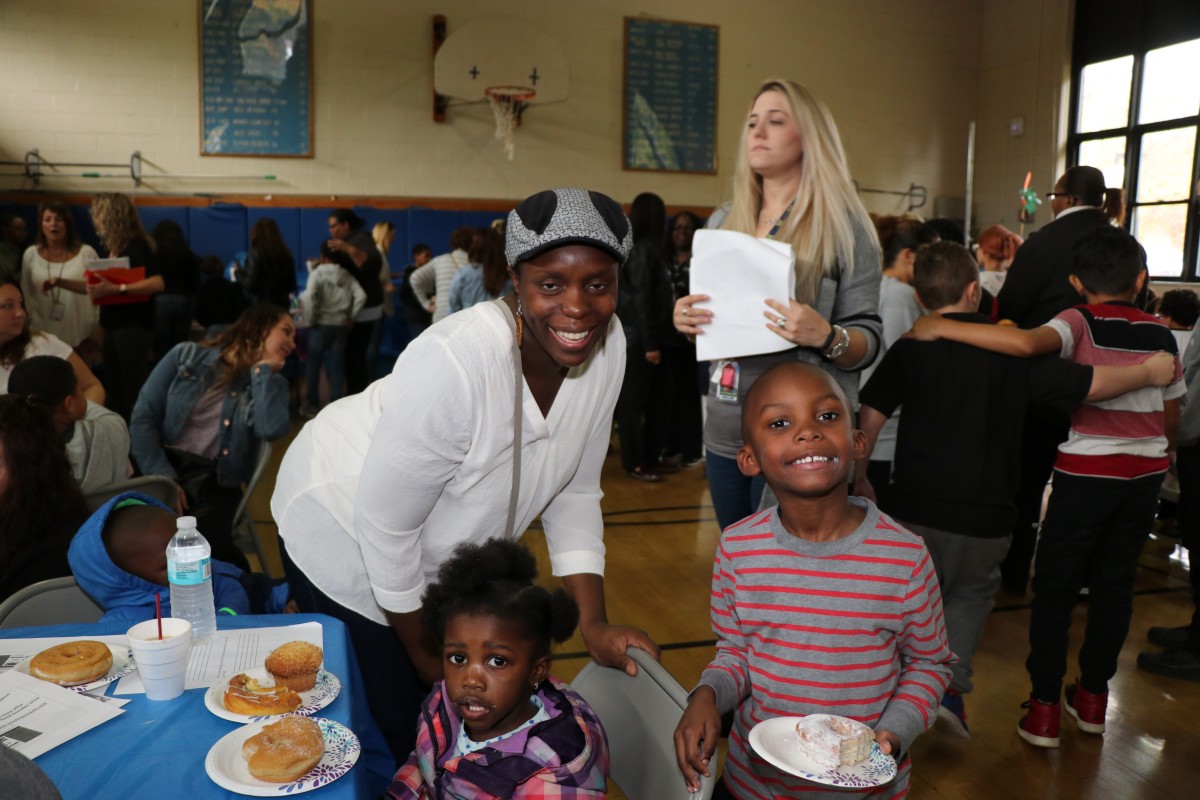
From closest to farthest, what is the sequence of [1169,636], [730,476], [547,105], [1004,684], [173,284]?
[730,476] → [1004,684] → [1169,636] → [173,284] → [547,105]

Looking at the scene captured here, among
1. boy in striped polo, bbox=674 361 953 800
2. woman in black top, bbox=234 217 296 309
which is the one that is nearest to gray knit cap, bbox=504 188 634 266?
boy in striped polo, bbox=674 361 953 800

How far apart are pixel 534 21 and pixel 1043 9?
5923 mm

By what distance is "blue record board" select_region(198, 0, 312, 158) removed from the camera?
28.2 feet

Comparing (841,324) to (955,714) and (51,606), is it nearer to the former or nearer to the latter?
(955,714)

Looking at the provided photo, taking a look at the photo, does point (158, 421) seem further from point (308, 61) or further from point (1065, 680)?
point (308, 61)

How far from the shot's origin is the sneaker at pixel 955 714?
8.55 feet

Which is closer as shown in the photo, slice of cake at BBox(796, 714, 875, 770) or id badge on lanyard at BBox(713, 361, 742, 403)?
slice of cake at BBox(796, 714, 875, 770)

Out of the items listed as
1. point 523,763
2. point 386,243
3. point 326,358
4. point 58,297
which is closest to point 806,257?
point 523,763

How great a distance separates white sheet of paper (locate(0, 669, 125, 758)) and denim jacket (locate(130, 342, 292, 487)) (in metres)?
1.85

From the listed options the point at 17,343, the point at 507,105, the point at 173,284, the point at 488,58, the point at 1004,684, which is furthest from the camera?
the point at 507,105

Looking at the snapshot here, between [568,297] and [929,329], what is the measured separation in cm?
143

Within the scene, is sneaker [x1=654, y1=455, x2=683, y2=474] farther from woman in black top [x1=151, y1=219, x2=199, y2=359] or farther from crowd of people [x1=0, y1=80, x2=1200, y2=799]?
woman in black top [x1=151, y1=219, x2=199, y2=359]

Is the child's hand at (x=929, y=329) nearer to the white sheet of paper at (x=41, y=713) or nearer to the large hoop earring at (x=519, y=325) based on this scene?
the large hoop earring at (x=519, y=325)

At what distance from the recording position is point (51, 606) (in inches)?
70.7
